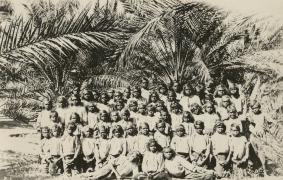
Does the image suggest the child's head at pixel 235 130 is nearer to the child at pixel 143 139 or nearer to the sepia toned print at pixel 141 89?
the sepia toned print at pixel 141 89

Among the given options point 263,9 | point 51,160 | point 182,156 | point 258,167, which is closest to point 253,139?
point 258,167

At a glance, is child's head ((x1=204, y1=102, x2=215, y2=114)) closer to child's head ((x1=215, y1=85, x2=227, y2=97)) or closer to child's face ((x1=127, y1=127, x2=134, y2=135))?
child's head ((x1=215, y1=85, x2=227, y2=97))

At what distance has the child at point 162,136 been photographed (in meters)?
8.24

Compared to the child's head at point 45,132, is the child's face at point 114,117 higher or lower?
higher

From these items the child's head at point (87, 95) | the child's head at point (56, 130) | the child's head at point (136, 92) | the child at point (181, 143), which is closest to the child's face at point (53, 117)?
the child's head at point (56, 130)

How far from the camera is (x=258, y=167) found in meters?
8.20

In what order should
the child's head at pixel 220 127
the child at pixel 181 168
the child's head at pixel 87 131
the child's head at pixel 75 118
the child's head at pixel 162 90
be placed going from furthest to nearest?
the child's head at pixel 162 90 < the child's head at pixel 75 118 < the child's head at pixel 87 131 < the child's head at pixel 220 127 < the child at pixel 181 168

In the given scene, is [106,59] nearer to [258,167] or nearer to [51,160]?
[51,160]

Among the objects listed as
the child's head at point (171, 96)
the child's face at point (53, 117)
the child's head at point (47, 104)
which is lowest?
the child's face at point (53, 117)

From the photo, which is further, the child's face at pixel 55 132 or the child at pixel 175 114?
the child at pixel 175 114

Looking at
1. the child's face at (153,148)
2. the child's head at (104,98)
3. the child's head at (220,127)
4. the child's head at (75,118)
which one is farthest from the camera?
the child's head at (104,98)

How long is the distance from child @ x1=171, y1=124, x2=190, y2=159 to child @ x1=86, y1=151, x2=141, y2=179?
616mm

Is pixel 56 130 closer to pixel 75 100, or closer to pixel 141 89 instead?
pixel 75 100

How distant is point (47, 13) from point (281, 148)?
4.42 meters
